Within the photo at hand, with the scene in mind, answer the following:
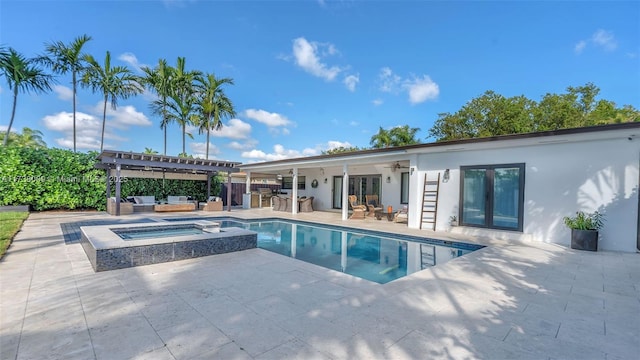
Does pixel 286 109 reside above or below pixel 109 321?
above

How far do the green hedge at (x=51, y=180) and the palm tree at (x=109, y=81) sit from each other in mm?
4761

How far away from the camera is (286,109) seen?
2317 cm

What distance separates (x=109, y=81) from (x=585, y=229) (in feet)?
69.2

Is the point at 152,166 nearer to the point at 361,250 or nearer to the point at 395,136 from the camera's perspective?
the point at 361,250

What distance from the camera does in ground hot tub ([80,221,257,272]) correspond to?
15.0ft

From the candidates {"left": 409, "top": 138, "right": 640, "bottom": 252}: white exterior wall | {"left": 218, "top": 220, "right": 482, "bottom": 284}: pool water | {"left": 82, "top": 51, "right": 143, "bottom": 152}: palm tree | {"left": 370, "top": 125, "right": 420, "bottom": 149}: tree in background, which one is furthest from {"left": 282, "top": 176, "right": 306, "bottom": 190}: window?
{"left": 409, "top": 138, "right": 640, "bottom": 252}: white exterior wall

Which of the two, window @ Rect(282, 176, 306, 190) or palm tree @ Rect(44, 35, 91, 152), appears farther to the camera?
window @ Rect(282, 176, 306, 190)

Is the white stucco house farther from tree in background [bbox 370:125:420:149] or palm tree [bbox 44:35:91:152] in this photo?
tree in background [bbox 370:125:420:149]

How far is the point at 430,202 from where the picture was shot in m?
9.65

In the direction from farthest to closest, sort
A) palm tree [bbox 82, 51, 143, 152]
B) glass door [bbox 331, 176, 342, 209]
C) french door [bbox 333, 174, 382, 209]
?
1. glass door [bbox 331, 176, 342, 209]
2. palm tree [bbox 82, 51, 143, 152]
3. french door [bbox 333, 174, 382, 209]

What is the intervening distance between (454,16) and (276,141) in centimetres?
2167

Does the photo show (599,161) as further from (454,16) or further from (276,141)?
(276,141)

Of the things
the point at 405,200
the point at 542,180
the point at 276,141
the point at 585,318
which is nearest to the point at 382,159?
the point at 405,200

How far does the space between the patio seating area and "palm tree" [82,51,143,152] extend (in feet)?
47.0
